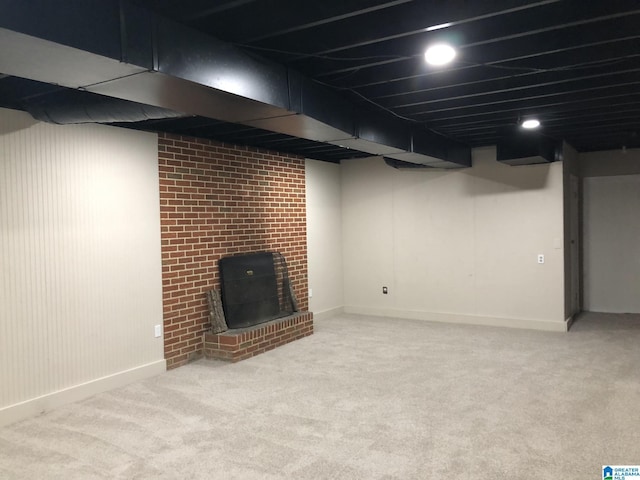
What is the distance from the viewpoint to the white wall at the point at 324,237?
6.90 metres

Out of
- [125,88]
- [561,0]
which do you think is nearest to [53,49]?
[125,88]

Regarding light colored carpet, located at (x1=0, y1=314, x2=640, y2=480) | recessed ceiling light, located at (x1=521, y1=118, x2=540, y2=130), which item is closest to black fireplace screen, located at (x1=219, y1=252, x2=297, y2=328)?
light colored carpet, located at (x1=0, y1=314, x2=640, y2=480)

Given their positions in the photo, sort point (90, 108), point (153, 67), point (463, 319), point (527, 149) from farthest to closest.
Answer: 1. point (463, 319)
2. point (527, 149)
3. point (90, 108)
4. point (153, 67)

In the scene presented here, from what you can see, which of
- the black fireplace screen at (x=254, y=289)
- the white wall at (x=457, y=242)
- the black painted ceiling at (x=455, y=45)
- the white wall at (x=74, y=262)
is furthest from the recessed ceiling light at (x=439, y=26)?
the white wall at (x=457, y=242)

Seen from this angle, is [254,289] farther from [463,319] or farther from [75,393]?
[463,319]

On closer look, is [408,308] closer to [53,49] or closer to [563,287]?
[563,287]

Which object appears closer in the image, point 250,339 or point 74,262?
point 74,262

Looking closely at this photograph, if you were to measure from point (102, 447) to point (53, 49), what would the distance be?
2.36 m

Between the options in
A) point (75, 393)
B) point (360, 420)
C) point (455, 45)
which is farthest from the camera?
point (75, 393)

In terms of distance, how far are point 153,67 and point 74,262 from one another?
2307 millimetres

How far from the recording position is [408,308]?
7012 millimetres

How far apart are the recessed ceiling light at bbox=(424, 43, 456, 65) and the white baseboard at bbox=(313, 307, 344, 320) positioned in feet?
14.7

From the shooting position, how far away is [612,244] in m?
7.04

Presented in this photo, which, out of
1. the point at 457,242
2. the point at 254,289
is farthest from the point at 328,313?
the point at 457,242
